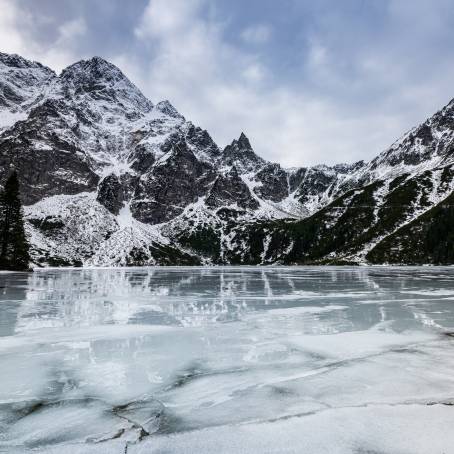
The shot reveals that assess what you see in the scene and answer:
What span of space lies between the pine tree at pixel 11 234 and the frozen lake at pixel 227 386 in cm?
7058

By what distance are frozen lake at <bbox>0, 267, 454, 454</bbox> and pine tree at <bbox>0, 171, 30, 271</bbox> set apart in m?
70.6

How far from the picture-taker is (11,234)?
78125mm

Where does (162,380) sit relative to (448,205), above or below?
below

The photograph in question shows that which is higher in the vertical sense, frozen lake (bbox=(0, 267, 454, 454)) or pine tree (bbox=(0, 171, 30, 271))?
pine tree (bbox=(0, 171, 30, 271))

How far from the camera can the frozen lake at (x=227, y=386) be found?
5.34m

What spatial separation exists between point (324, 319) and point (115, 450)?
12652mm

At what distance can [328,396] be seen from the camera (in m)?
7.04

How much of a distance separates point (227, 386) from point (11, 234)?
82580 millimetres

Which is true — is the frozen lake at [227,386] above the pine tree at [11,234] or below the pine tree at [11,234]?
below

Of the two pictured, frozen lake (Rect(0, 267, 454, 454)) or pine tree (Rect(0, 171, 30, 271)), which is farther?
pine tree (Rect(0, 171, 30, 271))

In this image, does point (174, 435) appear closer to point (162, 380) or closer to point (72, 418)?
point (72, 418)

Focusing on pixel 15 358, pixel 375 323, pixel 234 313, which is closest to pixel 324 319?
pixel 375 323

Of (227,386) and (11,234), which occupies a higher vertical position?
(11,234)

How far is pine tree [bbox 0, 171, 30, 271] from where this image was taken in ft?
254
